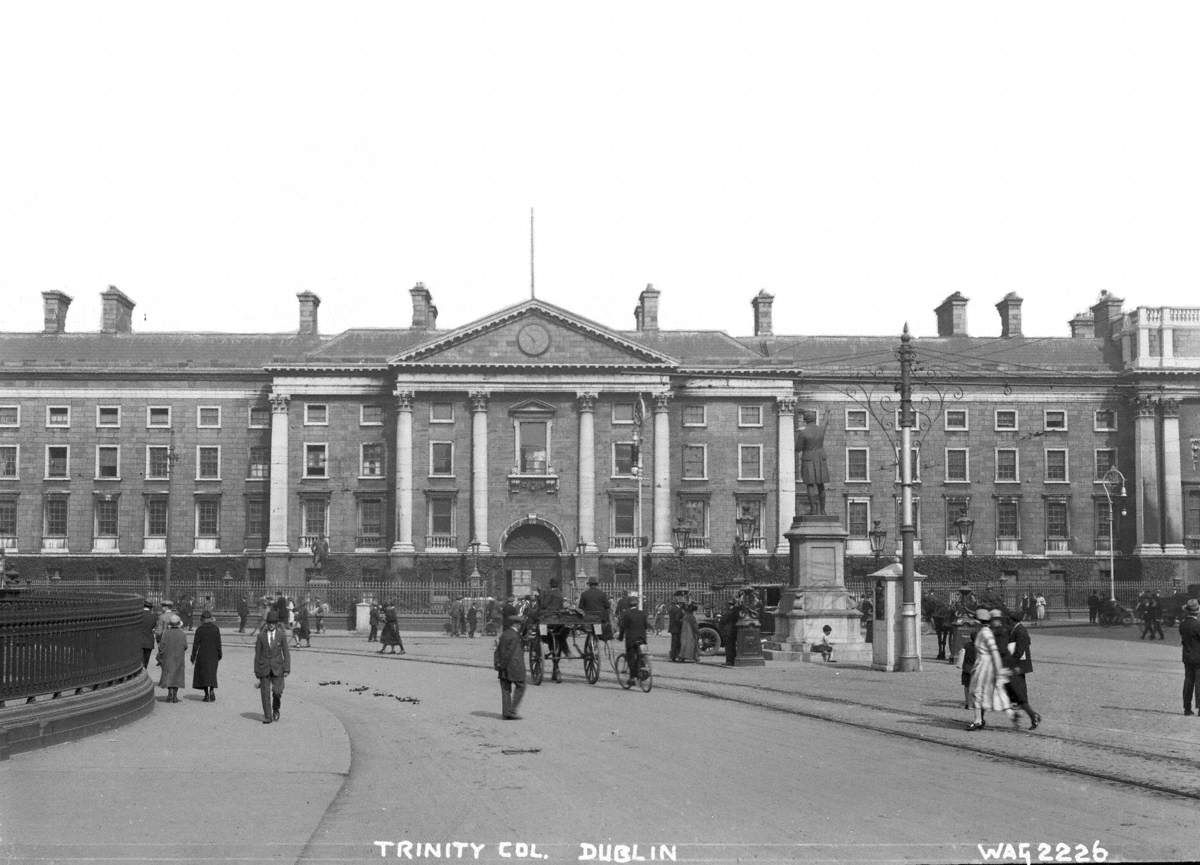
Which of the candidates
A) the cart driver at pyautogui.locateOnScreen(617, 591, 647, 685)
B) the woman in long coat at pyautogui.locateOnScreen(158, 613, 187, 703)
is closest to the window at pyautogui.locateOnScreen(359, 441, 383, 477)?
the cart driver at pyautogui.locateOnScreen(617, 591, 647, 685)

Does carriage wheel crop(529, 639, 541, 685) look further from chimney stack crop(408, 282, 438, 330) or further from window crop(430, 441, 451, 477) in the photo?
chimney stack crop(408, 282, 438, 330)

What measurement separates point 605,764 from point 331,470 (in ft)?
174

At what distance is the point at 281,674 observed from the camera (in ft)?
58.3

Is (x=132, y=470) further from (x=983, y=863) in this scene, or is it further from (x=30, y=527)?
(x=983, y=863)

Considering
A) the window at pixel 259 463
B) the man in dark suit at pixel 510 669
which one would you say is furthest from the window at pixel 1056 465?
the man in dark suit at pixel 510 669

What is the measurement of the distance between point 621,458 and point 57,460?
29.1 metres

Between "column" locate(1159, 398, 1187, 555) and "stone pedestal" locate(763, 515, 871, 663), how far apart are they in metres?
40.8

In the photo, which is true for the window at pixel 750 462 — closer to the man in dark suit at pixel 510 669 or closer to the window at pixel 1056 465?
the window at pixel 1056 465

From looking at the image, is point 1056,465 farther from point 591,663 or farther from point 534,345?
point 591,663

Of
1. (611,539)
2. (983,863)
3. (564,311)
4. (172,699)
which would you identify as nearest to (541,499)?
(611,539)

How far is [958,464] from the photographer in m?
66.2

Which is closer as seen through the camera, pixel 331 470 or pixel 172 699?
pixel 172 699

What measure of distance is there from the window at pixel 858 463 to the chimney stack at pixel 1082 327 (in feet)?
47.6

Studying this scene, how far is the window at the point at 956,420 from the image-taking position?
6644cm
